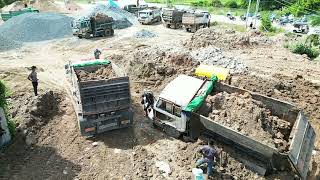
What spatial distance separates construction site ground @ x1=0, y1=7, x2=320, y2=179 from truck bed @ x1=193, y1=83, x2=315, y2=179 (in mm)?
392

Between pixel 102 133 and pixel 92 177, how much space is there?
2.23 meters

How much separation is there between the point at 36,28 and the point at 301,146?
975 inches

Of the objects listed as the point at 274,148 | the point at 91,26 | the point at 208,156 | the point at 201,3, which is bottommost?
the point at 208,156

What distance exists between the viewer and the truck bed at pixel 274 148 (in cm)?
836

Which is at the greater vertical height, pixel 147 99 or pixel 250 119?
pixel 250 119

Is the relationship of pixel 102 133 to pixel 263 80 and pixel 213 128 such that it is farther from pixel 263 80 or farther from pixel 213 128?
pixel 263 80

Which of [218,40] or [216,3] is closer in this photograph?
[218,40]

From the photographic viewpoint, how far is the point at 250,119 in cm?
949

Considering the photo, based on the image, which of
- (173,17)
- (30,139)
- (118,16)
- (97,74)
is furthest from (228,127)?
(118,16)

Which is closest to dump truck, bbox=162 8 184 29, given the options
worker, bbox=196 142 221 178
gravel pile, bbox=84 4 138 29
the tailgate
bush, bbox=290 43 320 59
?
gravel pile, bbox=84 4 138 29

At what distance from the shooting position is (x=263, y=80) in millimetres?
14180

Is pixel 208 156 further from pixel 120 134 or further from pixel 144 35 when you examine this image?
pixel 144 35

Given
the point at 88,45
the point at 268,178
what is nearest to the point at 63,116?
the point at 268,178

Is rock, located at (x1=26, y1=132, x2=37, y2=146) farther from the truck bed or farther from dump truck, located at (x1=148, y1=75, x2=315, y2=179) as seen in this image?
the truck bed
